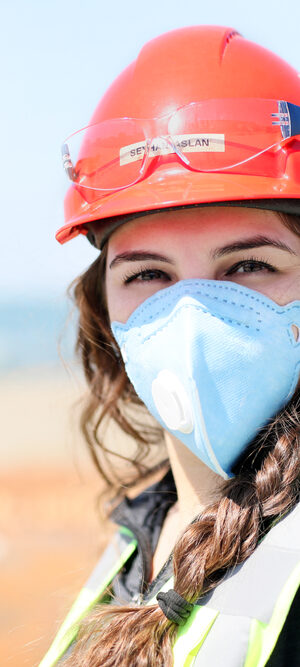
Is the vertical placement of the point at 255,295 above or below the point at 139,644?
above

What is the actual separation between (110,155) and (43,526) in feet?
18.8

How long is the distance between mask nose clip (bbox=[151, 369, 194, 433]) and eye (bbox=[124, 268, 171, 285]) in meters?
0.29

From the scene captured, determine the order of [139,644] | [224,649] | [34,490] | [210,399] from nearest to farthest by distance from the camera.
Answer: [224,649], [139,644], [210,399], [34,490]

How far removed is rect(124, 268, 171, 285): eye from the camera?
83.2 inches

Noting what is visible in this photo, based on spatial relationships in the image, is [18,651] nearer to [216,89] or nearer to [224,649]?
[224,649]

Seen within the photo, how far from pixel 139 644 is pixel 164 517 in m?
0.99

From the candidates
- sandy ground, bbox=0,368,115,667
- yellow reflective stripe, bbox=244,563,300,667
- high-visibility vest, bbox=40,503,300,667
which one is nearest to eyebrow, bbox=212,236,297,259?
high-visibility vest, bbox=40,503,300,667

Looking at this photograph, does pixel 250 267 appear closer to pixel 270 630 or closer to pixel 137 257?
pixel 137 257

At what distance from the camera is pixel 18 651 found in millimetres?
2359

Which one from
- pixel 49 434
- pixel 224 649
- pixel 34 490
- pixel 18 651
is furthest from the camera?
pixel 49 434

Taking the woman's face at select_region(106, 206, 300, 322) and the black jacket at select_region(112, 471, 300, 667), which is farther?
the black jacket at select_region(112, 471, 300, 667)

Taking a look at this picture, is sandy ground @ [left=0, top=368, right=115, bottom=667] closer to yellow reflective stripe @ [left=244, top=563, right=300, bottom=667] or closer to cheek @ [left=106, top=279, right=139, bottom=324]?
cheek @ [left=106, top=279, right=139, bottom=324]

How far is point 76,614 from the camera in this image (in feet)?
8.10

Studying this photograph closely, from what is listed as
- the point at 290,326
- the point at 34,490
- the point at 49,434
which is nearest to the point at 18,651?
the point at 290,326
